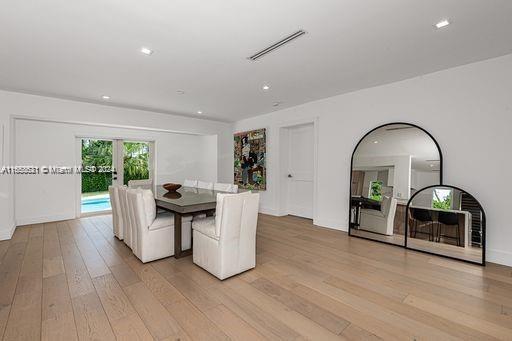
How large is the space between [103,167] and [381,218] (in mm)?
5923

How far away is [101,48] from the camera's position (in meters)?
2.46

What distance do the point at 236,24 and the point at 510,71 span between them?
10.4 feet

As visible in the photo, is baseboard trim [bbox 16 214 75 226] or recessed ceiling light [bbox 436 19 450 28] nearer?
recessed ceiling light [bbox 436 19 450 28]

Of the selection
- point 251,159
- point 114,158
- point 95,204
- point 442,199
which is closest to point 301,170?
point 251,159

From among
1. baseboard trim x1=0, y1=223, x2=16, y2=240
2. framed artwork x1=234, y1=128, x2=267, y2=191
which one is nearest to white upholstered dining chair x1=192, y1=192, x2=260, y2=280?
framed artwork x1=234, y1=128, x2=267, y2=191

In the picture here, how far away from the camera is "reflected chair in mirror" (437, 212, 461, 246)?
9.76 ft

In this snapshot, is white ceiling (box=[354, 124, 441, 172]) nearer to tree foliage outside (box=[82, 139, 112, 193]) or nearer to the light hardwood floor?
the light hardwood floor

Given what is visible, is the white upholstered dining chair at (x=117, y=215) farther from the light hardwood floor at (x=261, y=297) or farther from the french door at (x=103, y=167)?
the french door at (x=103, y=167)

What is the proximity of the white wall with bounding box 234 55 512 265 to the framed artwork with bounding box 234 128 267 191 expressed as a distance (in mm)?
1966

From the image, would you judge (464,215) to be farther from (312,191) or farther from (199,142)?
(199,142)

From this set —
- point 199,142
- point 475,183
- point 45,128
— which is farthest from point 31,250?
point 475,183

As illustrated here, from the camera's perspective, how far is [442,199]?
122 inches

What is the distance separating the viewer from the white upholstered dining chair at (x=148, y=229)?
277 centimetres

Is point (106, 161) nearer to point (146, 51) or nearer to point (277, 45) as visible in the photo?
point (146, 51)
